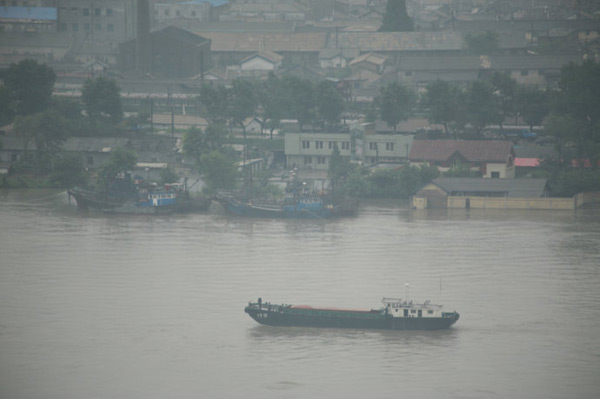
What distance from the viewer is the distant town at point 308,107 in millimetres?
38938

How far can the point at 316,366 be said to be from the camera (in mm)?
20453

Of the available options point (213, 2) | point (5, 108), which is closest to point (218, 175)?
point (5, 108)

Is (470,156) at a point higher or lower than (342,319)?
higher

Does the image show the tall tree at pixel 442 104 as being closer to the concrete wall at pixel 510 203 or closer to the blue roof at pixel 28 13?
the concrete wall at pixel 510 203

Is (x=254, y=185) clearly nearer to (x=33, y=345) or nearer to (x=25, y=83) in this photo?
(x=25, y=83)

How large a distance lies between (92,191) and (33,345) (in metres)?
16.8

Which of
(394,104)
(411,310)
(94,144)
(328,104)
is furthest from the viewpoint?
(328,104)

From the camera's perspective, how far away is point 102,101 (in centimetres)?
4628

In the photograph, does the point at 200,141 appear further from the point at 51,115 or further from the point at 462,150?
the point at 462,150

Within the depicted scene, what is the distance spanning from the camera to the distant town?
3894 cm

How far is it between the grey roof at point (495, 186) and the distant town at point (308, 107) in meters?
0.05

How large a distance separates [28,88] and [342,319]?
93.2 ft

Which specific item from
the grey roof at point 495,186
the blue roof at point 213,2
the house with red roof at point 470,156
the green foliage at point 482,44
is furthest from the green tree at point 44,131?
the blue roof at point 213,2

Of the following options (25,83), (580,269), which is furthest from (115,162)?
(580,269)
